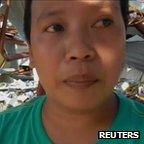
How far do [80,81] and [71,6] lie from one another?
182mm

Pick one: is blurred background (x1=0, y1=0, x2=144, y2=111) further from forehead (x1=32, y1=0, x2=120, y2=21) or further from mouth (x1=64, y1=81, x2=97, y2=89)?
mouth (x1=64, y1=81, x2=97, y2=89)

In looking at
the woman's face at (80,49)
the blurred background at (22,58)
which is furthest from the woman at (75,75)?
the blurred background at (22,58)

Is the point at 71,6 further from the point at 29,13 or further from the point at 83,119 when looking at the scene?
the point at 83,119

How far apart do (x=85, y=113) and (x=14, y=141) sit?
0.21m

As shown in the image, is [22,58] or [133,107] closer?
[133,107]

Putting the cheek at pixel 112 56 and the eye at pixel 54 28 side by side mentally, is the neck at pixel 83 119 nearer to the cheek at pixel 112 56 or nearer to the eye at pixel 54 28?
the cheek at pixel 112 56

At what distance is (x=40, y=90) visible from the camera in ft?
5.84

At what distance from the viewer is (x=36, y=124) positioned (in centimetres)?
107

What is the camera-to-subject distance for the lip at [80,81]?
88cm

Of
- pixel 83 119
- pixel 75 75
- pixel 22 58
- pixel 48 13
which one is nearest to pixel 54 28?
pixel 48 13

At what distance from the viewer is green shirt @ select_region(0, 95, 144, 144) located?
1.01 meters

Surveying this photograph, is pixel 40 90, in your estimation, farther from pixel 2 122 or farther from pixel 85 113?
pixel 85 113

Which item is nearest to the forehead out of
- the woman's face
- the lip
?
the woman's face

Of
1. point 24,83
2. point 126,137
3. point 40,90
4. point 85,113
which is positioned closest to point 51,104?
point 85,113
